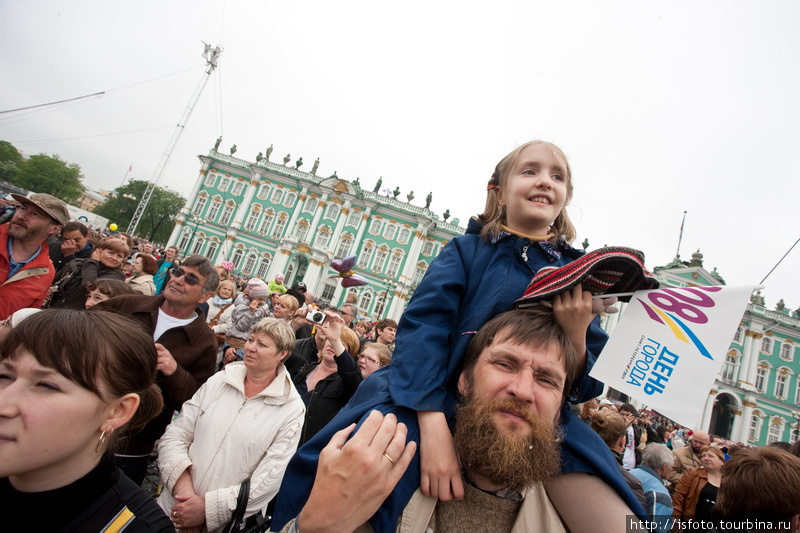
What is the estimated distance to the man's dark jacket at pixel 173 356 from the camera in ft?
9.60

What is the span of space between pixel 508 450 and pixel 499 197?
1.39 m

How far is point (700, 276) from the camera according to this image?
109 ft

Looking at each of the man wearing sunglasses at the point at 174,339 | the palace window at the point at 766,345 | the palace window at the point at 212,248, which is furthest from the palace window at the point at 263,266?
the palace window at the point at 766,345

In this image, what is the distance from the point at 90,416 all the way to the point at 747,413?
46832mm

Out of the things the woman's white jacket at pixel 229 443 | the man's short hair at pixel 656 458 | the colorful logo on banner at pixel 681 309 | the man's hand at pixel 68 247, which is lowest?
the woman's white jacket at pixel 229 443

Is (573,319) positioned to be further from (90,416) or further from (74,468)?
(74,468)

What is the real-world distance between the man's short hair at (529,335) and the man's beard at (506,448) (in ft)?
0.69

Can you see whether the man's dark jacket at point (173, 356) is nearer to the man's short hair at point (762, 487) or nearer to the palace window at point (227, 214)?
the man's short hair at point (762, 487)

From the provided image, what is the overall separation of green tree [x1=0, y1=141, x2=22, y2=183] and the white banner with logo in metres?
82.8

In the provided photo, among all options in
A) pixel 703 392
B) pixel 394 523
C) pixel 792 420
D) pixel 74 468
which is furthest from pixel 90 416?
pixel 792 420

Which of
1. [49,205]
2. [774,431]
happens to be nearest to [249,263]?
[49,205]

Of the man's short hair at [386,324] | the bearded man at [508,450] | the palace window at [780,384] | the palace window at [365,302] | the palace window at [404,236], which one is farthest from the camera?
the palace window at [404,236]

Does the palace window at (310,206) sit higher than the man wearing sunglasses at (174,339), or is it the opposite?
the palace window at (310,206)

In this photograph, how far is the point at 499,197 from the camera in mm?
2145
